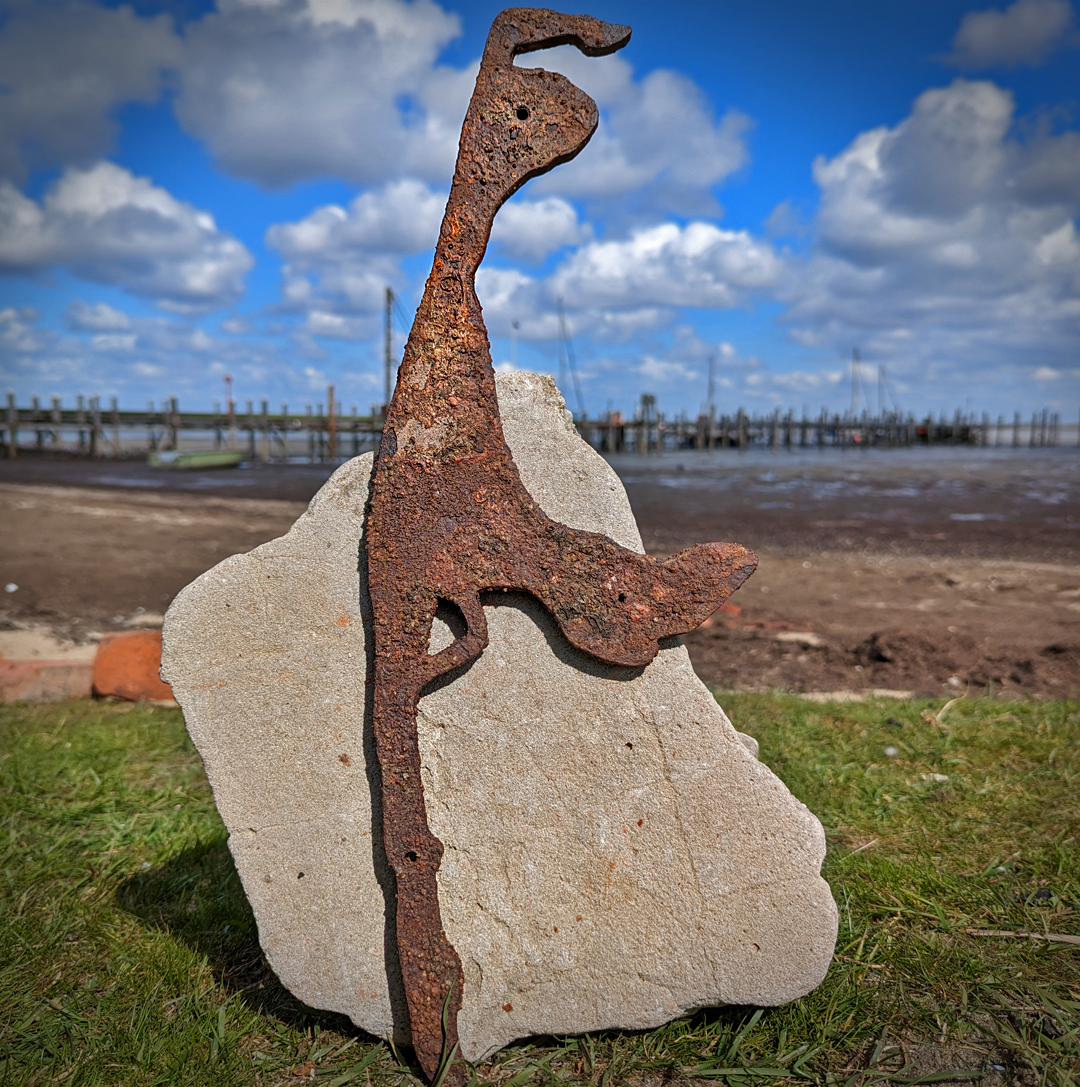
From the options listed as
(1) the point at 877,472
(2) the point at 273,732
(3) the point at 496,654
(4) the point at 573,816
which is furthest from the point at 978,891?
(1) the point at 877,472

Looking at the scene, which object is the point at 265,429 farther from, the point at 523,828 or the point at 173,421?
the point at 523,828

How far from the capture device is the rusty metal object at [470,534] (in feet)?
7.24

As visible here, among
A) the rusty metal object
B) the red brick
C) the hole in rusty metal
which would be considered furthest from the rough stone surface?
the red brick

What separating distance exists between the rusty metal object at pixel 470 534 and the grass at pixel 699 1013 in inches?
23.5

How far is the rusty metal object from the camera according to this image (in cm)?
221

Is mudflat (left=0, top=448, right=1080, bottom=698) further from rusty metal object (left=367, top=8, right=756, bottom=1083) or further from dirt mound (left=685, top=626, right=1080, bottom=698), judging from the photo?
rusty metal object (left=367, top=8, right=756, bottom=1083)

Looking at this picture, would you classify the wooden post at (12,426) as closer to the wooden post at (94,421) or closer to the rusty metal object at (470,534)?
the wooden post at (94,421)

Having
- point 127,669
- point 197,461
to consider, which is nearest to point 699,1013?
point 127,669

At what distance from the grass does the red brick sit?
634mm

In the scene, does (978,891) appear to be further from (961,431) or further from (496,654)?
(961,431)

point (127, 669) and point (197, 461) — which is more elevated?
point (197, 461)

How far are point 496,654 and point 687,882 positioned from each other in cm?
82

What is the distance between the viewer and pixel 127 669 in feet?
16.1

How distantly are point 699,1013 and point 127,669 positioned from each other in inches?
151
